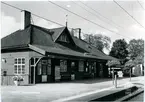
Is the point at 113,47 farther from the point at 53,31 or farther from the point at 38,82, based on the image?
the point at 38,82

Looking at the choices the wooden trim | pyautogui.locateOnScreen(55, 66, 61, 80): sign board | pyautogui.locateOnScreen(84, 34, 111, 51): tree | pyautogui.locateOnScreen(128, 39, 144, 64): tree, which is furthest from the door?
pyautogui.locateOnScreen(84, 34, 111, 51): tree

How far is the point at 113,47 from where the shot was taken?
3853cm

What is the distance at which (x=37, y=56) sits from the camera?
1755cm

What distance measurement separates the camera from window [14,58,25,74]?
1847 cm

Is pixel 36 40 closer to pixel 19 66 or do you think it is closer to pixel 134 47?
pixel 19 66

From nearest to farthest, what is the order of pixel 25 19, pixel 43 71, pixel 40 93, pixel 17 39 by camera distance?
pixel 40 93 < pixel 43 71 < pixel 17 39 < pixel 25 19

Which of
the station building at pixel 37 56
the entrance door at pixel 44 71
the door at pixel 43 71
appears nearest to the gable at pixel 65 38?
the station building at pixel 37 56

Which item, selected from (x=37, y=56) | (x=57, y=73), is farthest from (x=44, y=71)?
(x=37, y=56)

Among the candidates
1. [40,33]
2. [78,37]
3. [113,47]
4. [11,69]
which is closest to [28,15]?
[40,33]

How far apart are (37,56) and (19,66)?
2.07 meters

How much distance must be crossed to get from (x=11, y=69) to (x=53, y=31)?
665cm

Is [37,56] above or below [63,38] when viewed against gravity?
below

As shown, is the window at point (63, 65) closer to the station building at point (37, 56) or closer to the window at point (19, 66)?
the station building at point (37, 56)

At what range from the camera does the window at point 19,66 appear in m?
18.5
